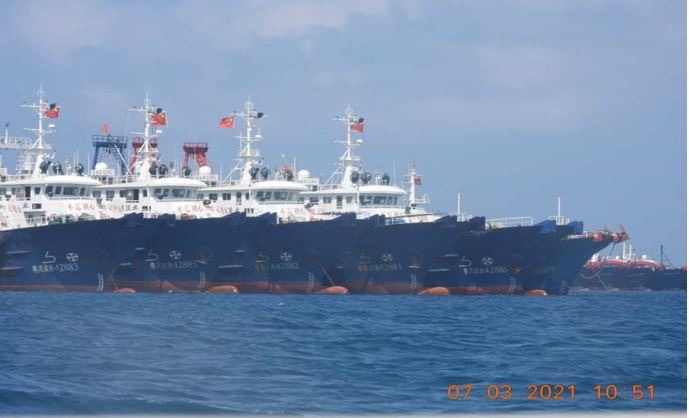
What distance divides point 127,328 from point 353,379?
34.3 ft

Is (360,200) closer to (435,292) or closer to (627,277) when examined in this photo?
(435,292)

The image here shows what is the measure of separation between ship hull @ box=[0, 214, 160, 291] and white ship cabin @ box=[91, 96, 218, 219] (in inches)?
196

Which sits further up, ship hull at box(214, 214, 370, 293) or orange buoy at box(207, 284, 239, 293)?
ship hull at box(214, 214, 370, 293)

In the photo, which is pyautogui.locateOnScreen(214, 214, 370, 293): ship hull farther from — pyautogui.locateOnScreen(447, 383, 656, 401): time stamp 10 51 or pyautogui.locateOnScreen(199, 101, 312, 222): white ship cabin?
pyautogui.locateOnScreen(447, 383, 656, 401): time stamp 10 51

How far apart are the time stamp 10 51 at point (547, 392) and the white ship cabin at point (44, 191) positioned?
38.7 m

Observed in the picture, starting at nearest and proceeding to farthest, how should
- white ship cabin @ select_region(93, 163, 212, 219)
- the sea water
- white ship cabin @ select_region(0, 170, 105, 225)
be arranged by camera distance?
the sea water
white ship cabin @ select_region(0, 170, 105, 225)
white ship cabin @ select_region(93, 163, 212, 219)

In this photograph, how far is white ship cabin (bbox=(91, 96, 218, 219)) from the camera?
2440 inches

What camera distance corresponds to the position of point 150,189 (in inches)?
2459

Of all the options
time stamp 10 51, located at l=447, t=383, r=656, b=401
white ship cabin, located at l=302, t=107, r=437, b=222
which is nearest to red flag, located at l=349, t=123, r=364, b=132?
white ship cabin, located at l=302, t=107, r=437, b=222

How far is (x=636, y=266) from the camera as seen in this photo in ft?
308

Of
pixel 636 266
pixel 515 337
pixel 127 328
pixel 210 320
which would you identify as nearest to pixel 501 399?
pixel 515 337

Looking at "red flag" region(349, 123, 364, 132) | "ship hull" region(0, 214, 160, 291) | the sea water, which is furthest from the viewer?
"red flag" region(349, 123, 364, 132)

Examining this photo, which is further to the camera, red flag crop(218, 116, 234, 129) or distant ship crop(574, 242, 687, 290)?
distant ship crop(574, 242, 687, 290)

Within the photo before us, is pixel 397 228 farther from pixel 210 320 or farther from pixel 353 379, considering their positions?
pixel 353 379
